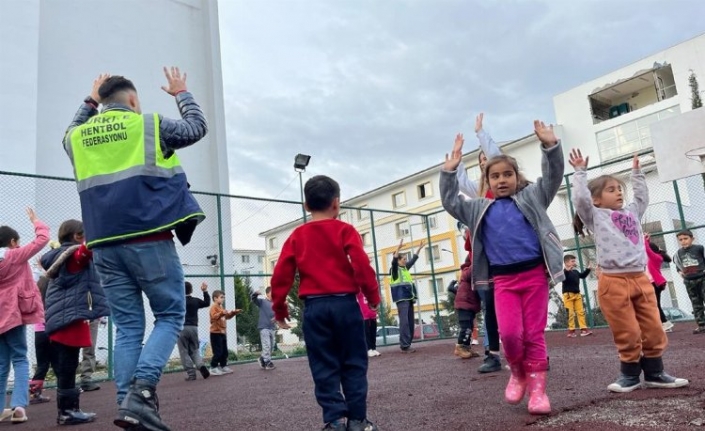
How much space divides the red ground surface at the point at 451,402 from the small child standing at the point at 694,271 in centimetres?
193

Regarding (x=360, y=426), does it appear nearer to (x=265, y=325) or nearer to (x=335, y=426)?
(x=335, y=426)

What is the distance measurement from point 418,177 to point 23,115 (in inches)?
1251

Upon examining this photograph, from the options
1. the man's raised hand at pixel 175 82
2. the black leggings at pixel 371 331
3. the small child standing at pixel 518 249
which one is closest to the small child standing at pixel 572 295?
the black leggings at pixel 371 331

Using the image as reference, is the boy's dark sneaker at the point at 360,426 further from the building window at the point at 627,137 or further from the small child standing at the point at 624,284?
the building window at the point at 627,137

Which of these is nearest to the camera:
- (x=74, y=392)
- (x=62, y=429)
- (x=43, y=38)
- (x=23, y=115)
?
(x=62, y=429)

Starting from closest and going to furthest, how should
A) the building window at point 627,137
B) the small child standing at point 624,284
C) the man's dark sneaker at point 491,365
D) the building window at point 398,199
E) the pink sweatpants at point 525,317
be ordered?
the pink sweatpants at point 525,317
the small child standing at point 624,284
the man's dark sneaker at point 491,365
the building window at point 627,137
the building window at point 398,199

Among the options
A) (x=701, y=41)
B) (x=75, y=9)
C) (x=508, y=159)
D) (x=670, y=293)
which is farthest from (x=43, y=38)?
(x=701, y=41)

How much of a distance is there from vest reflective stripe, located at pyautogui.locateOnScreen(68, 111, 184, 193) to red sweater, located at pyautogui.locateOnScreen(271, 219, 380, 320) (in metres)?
0.84

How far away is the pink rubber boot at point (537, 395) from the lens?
299 centimetres

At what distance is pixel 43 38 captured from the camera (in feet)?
66.0

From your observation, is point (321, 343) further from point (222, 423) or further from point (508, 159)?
point (508, 159)

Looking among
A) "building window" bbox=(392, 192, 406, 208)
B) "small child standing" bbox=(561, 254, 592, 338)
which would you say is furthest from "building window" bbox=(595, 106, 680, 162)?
"small child standing" bbox=(561, 254, 592, 338)

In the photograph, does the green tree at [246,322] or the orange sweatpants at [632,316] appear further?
the green tree at [246,322]

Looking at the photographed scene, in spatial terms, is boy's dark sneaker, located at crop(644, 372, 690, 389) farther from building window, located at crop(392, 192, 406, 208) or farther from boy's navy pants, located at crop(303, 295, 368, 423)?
building window, located at crop(392, 192, 406, 208)
